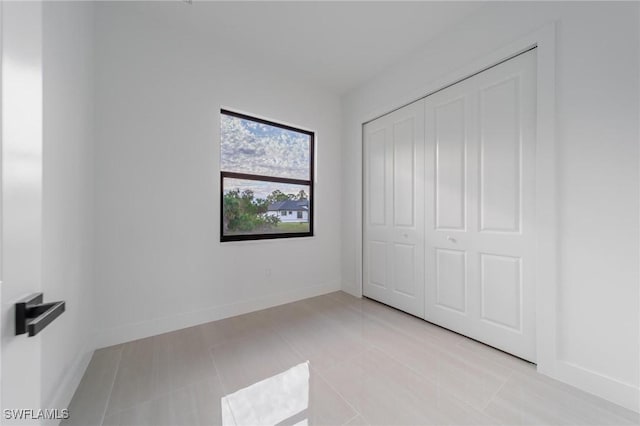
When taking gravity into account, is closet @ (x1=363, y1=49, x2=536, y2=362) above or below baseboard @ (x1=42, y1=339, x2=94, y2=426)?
above

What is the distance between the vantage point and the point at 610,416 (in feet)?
4.46

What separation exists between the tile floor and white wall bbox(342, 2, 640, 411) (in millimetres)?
272

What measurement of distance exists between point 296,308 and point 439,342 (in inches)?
60.5

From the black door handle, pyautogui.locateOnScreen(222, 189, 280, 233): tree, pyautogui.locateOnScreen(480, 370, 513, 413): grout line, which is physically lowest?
pyautogui.locateOnScreen(480, 370, 513, 413): grout line

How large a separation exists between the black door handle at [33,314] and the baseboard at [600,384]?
2.59 m

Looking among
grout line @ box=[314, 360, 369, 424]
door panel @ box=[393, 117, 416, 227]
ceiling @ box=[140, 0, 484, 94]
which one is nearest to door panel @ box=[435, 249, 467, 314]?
door panel @ box=[393, 117, 416, 227]

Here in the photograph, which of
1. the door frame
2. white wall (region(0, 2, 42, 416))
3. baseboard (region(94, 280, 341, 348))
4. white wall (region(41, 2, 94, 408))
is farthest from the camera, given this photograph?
baseboard (region(94, 280, 341, 348))

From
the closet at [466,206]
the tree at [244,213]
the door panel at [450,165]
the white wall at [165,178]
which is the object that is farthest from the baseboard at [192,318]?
the door panel at [450,165]

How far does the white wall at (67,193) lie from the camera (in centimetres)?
126

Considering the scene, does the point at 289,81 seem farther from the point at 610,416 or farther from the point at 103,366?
the point at 610,416

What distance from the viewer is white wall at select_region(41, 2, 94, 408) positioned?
1.26 meters

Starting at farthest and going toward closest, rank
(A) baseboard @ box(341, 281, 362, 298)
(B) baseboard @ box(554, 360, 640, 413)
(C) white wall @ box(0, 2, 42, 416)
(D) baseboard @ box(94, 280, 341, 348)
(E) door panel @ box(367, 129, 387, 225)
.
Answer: (A) baseboard @ box(341, 281, 362, 298) → (E) door panel @ box(367, 129, 387, 225) → (D) baseboard @ box(94, 280, 341, 348) → (B) baseboard @ box(554, 360, 640, 413) → (C) white wall @ box(0, 2, 42, 416)

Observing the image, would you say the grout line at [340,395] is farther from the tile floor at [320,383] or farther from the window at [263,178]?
the window at [263,178]

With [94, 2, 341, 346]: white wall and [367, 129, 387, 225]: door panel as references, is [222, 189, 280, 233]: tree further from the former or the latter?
[367, 129, 387, 225]: door panel
